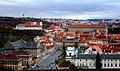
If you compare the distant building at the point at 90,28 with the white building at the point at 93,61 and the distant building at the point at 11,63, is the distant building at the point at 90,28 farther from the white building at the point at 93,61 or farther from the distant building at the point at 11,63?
the distant building at the point at 11,63

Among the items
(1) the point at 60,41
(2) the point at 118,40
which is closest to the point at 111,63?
(1) the point at 60,41

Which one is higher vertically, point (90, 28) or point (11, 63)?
point (11, 63)

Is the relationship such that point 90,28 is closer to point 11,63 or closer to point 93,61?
point 93,61

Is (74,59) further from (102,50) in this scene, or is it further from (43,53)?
(43,53)

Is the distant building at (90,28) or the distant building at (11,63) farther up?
the distant building at (11,63)

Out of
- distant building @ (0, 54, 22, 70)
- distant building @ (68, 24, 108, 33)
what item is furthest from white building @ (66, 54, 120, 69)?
distant building @ (68, 24, 108, 33)

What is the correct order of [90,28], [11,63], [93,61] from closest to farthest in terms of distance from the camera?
1. [11,63]
2. [93,61]
3. [90,28]

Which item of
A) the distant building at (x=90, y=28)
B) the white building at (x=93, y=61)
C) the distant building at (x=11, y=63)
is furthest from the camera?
the distant building at (x=90, y=28)

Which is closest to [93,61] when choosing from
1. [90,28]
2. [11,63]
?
[11,63]

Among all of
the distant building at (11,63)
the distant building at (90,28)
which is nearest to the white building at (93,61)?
the distant building at (11,63)

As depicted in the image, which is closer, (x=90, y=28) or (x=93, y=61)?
(x=93, y=61)

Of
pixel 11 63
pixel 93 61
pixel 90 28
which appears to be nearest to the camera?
pixel 11 63
